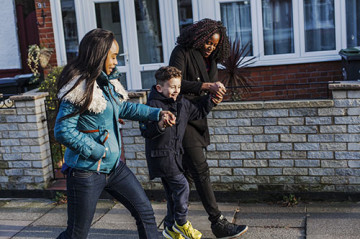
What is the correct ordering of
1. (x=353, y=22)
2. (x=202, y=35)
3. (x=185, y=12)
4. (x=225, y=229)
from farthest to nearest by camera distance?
1. (x=185, y=12)
2. (x=353, y=22)
3. (x=225, y=229)
4. (x=202, y=35)

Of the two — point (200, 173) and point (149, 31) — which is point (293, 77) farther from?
point (200, 173)

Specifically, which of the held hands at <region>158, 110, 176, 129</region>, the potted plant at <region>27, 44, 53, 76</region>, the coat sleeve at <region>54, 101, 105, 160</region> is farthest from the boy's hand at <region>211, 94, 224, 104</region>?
the potted plant at <region>27, 44, 53, 76</region>

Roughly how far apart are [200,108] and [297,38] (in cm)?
491

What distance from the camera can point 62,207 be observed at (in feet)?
19.0

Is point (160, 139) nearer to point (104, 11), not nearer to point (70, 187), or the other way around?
point (70, 187)

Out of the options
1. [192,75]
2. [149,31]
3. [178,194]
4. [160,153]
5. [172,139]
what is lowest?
[178,194]

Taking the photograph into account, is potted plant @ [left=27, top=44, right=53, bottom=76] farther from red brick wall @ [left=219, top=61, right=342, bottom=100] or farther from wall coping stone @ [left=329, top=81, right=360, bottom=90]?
wall coping stone @ [left=329, top=81, right=360, bottom=90]

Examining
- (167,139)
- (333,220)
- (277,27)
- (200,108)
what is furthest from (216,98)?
(277,27)

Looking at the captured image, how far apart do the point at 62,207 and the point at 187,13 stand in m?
4.53

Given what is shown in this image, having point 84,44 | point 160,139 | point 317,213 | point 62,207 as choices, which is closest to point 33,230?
point 62,207

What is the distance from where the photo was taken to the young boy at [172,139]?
13.6ft

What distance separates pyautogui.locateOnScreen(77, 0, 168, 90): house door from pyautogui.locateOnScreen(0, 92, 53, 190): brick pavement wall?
3.32 meters

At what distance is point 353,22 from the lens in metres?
8.70

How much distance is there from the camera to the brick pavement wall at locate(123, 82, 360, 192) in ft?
17.3
